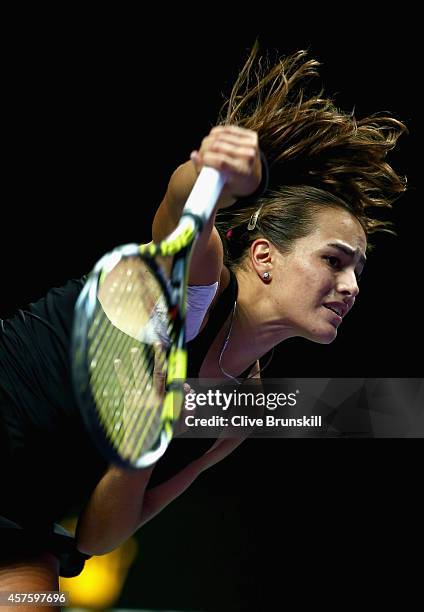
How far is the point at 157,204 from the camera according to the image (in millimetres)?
3082

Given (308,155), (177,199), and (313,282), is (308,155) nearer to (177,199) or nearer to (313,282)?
(313,282)

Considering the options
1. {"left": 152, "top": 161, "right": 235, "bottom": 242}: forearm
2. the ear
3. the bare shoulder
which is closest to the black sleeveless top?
the bare shoulder

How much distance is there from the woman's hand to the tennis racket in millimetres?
18

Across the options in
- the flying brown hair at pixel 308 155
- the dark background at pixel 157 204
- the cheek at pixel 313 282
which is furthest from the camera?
the dark background at pixel 157 204

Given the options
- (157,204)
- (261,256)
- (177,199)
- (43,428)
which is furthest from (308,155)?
(157,204)

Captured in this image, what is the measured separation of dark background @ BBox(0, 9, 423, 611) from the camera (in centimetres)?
298

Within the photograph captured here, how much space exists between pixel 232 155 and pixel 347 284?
579 millimetres

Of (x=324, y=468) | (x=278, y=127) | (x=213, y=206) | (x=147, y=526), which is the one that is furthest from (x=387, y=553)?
(x=213, y=206)

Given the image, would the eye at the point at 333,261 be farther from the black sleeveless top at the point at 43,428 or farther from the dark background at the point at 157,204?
the dark background at the point at 157,204

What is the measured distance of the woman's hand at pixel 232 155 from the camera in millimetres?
1312

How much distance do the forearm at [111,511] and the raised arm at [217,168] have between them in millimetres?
394

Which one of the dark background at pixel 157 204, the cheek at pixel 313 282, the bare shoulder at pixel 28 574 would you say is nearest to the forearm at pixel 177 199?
the cheek at pixel 313 282

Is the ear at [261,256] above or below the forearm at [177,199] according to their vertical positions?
above

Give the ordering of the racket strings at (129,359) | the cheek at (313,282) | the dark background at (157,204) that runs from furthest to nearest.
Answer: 1. the dark background at (157,204)
2. the cheek at (313,282)
3. the racket strings at (129,359)
